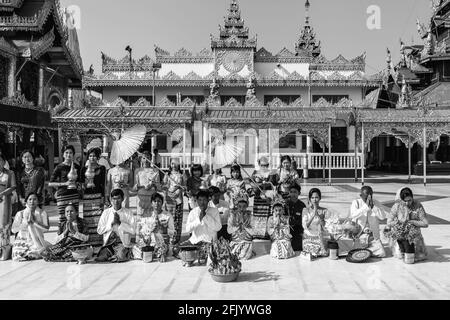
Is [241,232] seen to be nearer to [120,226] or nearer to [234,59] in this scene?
[120,226]

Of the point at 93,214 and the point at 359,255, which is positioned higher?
the point at 93,214

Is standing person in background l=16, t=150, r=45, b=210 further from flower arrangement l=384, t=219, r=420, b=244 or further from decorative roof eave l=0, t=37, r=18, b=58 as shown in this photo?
decorative roof eave l=0, t=37, r=18, b=58

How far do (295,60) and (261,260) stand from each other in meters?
23.8

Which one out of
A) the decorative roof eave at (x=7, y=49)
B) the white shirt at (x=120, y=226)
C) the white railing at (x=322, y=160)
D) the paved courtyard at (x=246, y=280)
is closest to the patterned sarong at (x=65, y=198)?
the white shirt at (x=120, y=226)

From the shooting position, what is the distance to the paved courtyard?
4555 millimetres

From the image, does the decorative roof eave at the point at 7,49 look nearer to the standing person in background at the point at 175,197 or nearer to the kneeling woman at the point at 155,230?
the standing person in background at the point at 175,197

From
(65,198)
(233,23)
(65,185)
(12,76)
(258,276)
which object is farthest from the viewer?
(233,23)

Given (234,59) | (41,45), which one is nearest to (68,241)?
(41,45)

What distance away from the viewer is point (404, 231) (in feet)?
19.6

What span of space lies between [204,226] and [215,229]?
0.17 metres

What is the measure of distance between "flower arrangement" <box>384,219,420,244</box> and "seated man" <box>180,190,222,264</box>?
2487mm

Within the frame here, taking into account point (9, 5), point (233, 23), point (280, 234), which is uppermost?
point (233, 23)
